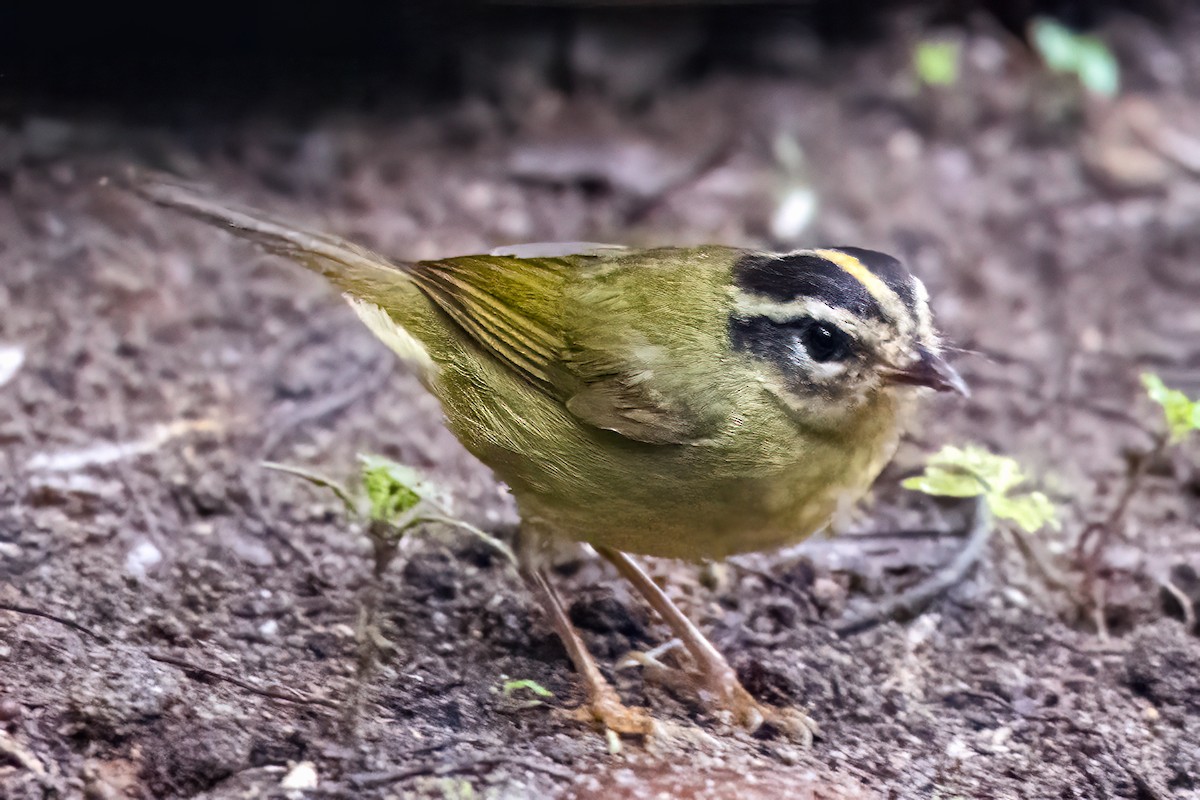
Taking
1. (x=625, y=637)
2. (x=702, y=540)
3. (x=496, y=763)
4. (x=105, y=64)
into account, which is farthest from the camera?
(x=105, y=64)

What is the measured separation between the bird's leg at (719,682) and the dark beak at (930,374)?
0.92 metres

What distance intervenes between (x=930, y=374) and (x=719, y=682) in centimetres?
100

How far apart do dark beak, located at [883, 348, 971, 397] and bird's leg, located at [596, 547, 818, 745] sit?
36.1 inches

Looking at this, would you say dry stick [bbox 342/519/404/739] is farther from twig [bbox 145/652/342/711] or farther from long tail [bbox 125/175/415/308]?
long tail [bbox 125/175/415/308]

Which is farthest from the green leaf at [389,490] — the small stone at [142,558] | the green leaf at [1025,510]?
A: the green leaf at [1025,510]

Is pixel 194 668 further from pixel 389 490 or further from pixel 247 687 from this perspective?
pixel 389 490

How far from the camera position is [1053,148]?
6785mm

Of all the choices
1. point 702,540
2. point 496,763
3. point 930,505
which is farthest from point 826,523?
point 930,505

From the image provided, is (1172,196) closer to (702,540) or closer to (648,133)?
(648,133)

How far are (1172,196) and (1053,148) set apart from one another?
2.24 feet

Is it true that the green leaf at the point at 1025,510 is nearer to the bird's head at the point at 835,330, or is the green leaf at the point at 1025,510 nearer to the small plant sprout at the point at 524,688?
the bird's head at the point at 835,330

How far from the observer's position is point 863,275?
293 centimetres

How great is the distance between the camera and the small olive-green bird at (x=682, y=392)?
2.99 metres

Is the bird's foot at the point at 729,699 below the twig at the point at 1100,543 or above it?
below
